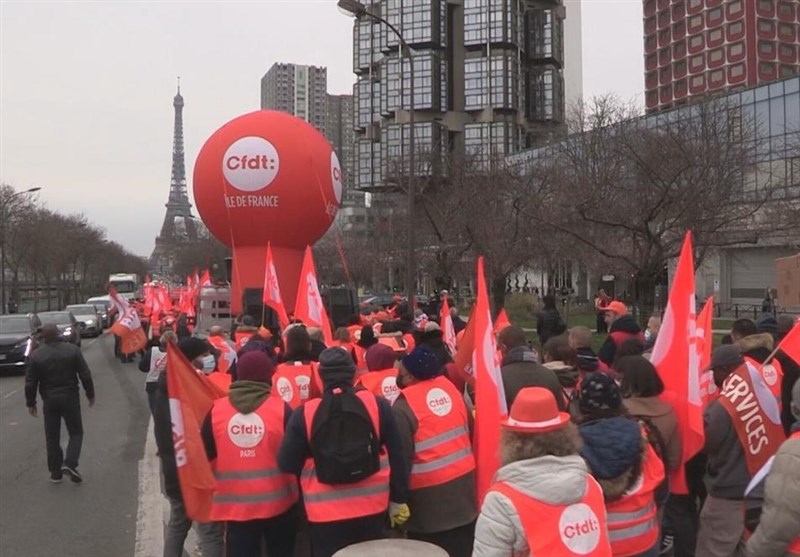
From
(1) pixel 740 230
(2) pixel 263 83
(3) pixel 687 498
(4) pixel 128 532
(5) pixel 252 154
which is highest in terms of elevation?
(2) pixel 263 83

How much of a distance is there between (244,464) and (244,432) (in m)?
0.19

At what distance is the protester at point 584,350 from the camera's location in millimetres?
6258

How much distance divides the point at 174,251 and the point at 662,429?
92.5 meters

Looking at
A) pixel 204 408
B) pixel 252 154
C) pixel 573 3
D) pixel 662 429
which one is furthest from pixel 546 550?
pixel 573 3

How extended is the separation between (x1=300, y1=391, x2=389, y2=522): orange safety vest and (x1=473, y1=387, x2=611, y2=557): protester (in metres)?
1.46

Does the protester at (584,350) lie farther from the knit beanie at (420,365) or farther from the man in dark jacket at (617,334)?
the knit beanie at (420,365)

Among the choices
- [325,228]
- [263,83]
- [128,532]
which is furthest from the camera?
[263,83]

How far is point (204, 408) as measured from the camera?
4801 mm

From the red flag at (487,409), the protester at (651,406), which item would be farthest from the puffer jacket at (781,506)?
the red flag at (487,409)

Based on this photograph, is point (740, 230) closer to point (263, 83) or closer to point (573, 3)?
point (573, 3)

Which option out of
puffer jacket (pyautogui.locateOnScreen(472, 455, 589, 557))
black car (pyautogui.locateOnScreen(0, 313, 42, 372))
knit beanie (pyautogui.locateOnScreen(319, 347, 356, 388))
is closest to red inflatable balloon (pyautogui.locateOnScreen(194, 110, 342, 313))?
black car (pyautogui.locateOnScreen(0, 313, 42, 372))

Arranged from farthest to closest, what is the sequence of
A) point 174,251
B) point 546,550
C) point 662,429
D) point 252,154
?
point 174,251, point 252,154, point 662,429, point 546,550

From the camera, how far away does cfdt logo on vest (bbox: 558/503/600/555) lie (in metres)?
2.72

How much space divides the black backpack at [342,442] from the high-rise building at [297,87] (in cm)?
13051
